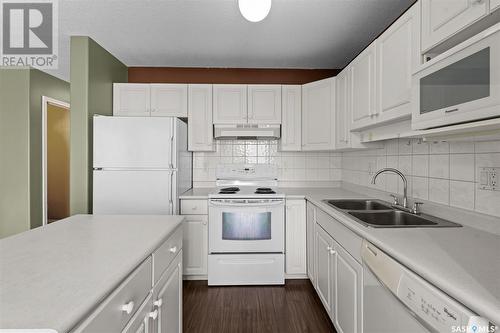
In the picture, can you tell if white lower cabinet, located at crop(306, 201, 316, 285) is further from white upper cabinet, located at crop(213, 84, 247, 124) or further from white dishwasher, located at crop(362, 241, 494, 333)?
white upper cabinet, located at crop(213, 84, 247, 124)

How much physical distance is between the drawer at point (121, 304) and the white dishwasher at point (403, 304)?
100cm

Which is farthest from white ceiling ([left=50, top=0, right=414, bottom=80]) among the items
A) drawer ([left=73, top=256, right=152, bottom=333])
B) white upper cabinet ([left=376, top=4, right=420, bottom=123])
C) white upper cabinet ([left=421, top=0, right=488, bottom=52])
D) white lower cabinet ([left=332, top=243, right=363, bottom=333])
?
drawer ([left=73, top=256, right=152, bottom=333])

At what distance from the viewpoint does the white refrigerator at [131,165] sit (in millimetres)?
2717

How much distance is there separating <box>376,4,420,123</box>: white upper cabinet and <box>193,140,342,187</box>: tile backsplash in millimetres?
1628

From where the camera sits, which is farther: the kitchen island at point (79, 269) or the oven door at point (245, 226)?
the oven door at point (245, 226)

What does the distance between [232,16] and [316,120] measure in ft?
4.79

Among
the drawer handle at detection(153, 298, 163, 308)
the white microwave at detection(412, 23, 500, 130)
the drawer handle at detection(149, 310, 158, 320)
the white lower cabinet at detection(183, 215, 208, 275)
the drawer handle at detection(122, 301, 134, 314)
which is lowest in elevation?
the white lower cabinet at detection(183, 215, 208, 275)

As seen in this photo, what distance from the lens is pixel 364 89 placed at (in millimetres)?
2260

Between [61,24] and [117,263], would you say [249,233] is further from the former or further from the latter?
[61,24]

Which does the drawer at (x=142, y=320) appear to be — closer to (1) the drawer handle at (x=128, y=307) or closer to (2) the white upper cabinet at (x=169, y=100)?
(1) the drawer handle at (x=128, y=307)

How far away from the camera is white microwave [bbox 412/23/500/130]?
0.92m

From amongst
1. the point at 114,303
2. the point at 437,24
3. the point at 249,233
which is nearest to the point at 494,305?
the point at 114,303

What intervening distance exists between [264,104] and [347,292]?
228 cm

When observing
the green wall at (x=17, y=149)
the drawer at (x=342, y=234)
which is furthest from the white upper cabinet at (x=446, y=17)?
the green wall at (x=17, y=149)
